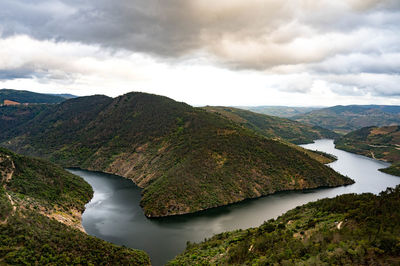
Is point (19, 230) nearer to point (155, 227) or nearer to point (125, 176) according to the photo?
point (155, 227)

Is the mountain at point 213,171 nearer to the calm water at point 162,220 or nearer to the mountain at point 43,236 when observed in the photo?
the calm water at point 162,220

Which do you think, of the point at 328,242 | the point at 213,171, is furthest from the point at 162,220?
the point at 328,242

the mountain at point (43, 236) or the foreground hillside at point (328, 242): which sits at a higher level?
the foreground hillside at point (328, 242)

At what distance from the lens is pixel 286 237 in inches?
2144

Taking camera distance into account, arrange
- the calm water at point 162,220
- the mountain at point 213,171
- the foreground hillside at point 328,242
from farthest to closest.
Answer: the mountain at point 213,171
the calm water at point 162,220
the foreground hillside at point 328,242

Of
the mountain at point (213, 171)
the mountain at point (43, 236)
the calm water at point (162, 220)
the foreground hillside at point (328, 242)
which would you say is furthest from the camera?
the mountain at point (213, 171)

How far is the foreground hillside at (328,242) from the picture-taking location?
33.3 meters

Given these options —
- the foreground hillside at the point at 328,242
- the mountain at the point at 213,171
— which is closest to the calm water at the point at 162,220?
the mountain at the point at 213,171

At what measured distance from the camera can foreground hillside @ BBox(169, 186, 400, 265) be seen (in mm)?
33312

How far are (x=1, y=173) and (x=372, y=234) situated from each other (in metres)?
126

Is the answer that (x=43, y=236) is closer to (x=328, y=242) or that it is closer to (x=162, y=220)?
(x=162, y=220)

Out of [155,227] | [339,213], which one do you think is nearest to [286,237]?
[339,213]

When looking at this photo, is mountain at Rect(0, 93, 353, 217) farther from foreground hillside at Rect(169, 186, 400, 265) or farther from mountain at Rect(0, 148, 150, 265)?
foreground hillside at Rect(169, 186, 400, 265)

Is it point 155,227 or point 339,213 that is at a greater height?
point 339,213
